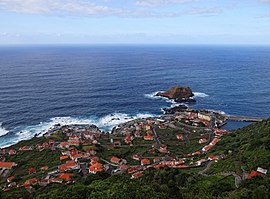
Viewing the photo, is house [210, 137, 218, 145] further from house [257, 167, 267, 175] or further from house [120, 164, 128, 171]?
house [257, 167, 267, 175]

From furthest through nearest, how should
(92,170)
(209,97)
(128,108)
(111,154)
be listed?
(209,97) → (128,108) → (111,154) → (92,170)

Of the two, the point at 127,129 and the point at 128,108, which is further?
the point at 128,108

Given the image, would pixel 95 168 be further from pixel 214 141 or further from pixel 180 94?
pixel 180 94

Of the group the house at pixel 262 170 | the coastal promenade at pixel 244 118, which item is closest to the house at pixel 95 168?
the house at pixel 262 170

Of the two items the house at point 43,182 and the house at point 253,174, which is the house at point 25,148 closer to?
the house at point 43,182

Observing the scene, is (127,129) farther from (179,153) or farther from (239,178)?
(239,178)

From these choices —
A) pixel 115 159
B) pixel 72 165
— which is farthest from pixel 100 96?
pixel 72 165

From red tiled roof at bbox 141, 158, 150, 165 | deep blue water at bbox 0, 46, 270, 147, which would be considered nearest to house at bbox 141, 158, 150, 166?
red tiled roof at bbox 141, 158, 150, 165

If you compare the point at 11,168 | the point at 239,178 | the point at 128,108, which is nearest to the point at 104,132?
the point at 128,108
